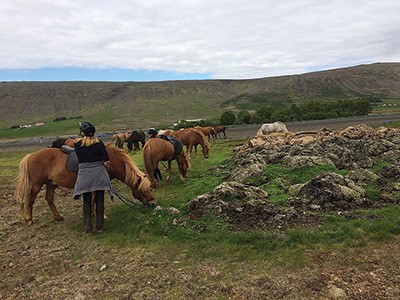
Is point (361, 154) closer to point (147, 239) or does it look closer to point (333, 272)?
point (333, 272)

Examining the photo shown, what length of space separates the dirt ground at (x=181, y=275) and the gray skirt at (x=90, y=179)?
1.35m

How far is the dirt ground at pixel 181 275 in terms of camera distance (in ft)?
16.6

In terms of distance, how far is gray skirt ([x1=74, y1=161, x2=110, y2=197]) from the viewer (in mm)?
7871

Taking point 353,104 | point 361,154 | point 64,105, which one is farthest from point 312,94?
point 361,154

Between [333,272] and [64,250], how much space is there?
18.9 feet

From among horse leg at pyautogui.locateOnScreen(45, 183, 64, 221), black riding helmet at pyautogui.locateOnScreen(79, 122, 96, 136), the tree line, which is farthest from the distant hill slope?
black riding helmet at pyautogui.locateOnScreen(79, 122, 96, 136)

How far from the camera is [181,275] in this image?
570 cm

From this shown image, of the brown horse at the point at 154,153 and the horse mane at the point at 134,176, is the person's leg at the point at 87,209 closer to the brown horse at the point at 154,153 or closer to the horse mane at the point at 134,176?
the horse mane at the point at 134,176

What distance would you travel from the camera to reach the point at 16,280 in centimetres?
602

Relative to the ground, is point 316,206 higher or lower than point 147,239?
higher

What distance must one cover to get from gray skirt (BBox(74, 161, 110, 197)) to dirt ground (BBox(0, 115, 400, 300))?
1.35 meters

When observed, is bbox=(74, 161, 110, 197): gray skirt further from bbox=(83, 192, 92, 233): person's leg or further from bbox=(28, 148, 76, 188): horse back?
bbox=(28, 148, 76, 188): horse back

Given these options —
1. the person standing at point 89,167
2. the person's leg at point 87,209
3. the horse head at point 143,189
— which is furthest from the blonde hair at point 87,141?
the horse head at point 143,189

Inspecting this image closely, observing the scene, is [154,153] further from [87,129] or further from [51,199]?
[87,129]
